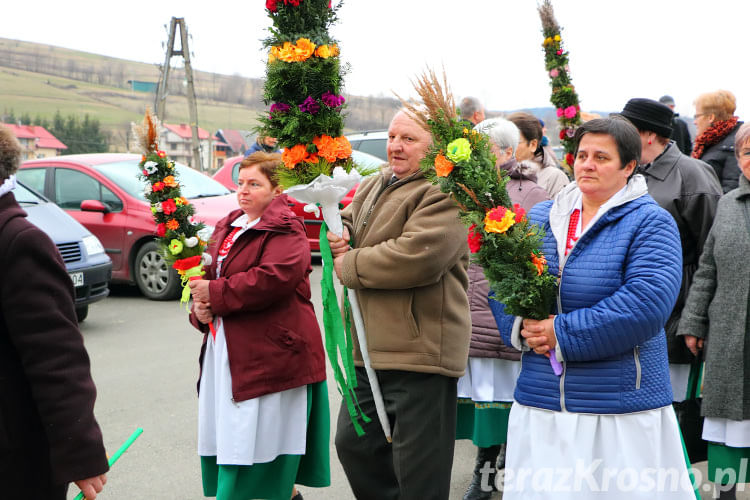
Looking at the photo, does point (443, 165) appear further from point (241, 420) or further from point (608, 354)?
point (241, 420)

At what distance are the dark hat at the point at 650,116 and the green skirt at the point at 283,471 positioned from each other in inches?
91.9

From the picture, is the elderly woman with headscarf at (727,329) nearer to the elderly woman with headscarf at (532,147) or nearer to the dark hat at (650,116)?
the dark hat at (650,116)

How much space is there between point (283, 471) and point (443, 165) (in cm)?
209

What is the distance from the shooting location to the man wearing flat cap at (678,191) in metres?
3.95

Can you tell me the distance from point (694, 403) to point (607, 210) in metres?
1.92

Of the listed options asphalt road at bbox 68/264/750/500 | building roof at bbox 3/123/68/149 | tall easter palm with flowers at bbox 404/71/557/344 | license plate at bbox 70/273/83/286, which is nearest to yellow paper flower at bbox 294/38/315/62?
tall easter palm with flowers at bbox 404/71/557/344

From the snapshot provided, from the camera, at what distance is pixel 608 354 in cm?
265

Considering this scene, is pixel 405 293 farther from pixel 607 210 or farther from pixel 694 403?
pixel 694 403

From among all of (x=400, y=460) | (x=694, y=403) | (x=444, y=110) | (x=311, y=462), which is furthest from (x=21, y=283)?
(x=694, y=403)

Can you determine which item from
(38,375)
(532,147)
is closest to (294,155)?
(38,375)

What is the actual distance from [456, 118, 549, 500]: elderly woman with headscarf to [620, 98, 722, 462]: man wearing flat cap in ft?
2.17

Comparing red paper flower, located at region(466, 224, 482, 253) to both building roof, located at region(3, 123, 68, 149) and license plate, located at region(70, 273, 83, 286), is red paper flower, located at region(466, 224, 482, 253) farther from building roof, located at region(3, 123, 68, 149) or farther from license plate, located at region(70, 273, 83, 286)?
building roof, located at region(3, 123, 68, 149)

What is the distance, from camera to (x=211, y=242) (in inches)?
162

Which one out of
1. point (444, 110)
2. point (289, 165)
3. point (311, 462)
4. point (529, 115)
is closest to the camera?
point (444, 110)
